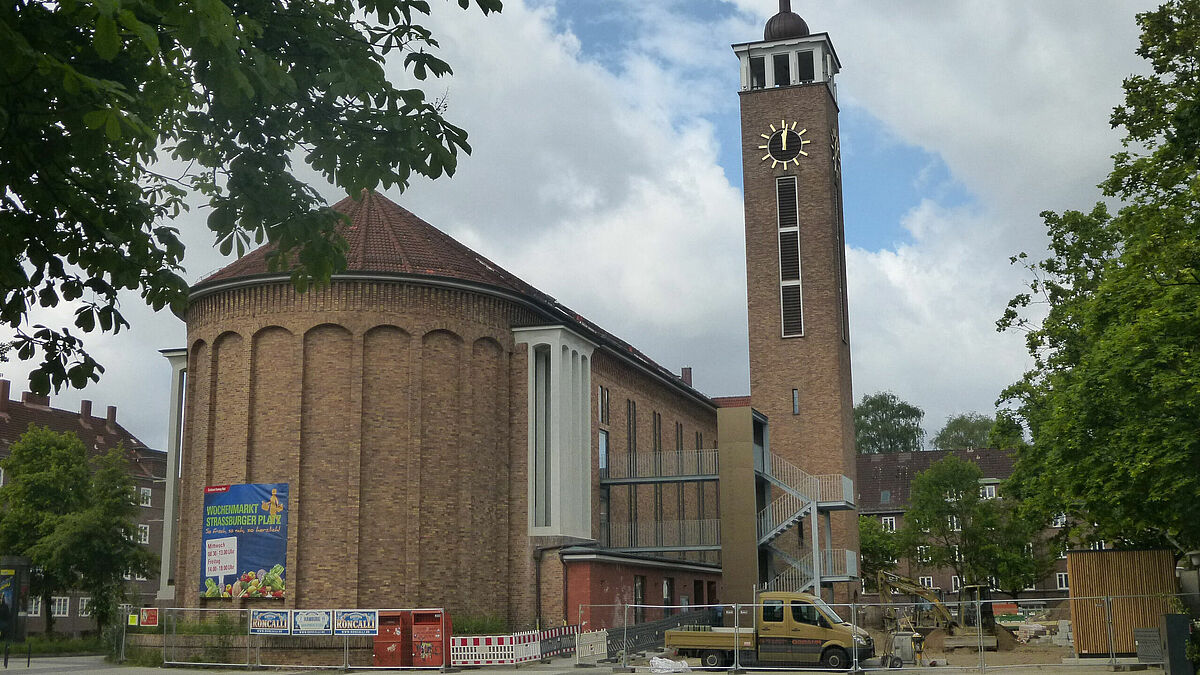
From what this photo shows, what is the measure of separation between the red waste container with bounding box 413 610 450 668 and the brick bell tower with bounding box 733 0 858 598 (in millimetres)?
24337

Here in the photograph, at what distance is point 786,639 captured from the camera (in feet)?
83.9

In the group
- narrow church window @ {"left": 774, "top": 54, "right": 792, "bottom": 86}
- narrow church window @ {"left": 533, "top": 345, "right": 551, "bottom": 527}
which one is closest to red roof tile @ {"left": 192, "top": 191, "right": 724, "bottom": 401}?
narrow church window @ {"left": 533, "top": 345, "right": 551, "bottom": 527}

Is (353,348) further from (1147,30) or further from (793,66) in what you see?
(793,66)

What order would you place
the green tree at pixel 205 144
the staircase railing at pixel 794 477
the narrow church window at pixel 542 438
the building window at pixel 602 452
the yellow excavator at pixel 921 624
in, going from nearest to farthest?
1. the green tree at pixel 205 144
2. the yellow excavator at pixel 921 624
3. the narrow church window at pixel 542 438
4. the building window at pixel 602 452
5. the staircase railing at pixel 794 477

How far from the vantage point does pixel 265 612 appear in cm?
2891

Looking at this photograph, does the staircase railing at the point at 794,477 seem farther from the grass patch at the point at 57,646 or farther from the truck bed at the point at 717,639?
the grass patch at the point at 57,646

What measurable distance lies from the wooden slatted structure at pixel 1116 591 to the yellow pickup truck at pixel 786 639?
6041mm

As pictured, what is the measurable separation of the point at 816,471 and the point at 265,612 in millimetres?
25846

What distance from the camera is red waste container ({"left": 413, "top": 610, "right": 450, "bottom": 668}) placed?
26.7 meters

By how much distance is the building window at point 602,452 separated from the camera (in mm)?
39438

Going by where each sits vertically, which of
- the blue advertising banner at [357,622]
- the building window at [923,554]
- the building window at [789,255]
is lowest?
the blue advertising banner at [357,622]

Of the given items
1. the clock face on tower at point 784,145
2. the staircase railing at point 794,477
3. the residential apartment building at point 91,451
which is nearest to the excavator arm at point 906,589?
the staircase railing at point 794,477

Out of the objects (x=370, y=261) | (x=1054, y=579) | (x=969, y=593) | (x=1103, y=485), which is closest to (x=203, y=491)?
(x=370, y=261)

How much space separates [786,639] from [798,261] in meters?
26.7
